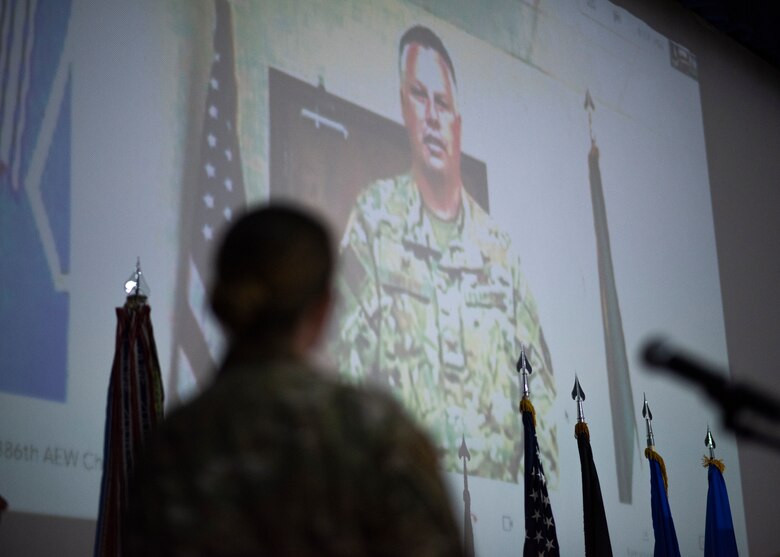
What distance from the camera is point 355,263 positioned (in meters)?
6.28

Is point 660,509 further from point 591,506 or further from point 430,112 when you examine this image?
point 430,112

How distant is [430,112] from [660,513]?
283cm

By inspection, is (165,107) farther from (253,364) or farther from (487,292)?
(253,364)

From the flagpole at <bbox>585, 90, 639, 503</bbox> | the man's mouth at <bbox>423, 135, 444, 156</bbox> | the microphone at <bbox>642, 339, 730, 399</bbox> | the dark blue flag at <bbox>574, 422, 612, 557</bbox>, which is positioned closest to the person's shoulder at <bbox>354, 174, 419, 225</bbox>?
the man's mouth at <bbox>423, 135, 444, 156</bbox>

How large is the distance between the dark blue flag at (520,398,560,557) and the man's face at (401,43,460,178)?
1.64 meters

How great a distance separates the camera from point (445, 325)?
6684 mm

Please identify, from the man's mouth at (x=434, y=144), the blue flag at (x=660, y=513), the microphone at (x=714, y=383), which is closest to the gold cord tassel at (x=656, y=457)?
the blue flag at (x=660, y=513)

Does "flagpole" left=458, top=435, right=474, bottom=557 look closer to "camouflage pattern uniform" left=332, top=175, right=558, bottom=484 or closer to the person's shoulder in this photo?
"camouflage pattern uniform" left=332, top=175, right=558, bottom=484

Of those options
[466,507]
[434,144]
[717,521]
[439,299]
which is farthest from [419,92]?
[717,521]

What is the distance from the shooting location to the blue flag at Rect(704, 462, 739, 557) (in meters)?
7.43

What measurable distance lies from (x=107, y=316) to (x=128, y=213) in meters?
0.53

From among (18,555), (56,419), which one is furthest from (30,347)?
(18,555)

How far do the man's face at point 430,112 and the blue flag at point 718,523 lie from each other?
8.68ft

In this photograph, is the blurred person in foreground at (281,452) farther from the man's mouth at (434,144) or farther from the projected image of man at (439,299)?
the man's mouth at (434,144)
